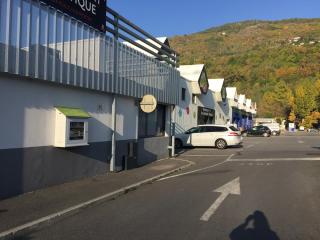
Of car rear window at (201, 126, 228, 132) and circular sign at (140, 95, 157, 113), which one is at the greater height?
circular sign at (140, 95, 157, 113)

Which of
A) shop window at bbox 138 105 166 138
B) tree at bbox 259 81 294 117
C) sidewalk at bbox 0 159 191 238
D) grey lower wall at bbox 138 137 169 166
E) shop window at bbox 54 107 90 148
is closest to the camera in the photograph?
sidewalk at bbox 0 159 191 238

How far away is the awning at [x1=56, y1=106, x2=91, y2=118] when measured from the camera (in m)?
11.2

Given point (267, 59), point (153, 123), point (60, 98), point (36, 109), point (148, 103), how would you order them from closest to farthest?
point (36, 109), point (60, 98), point (148, 103), point (153, 123), point (267, 59)

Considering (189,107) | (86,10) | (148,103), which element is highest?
(86,10)

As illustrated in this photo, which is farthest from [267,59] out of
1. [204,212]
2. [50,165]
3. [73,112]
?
[204,212]

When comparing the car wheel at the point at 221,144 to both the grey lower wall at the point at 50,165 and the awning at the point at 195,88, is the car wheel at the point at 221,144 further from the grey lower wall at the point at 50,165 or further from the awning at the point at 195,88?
the grey lower wall at the point at 50,165

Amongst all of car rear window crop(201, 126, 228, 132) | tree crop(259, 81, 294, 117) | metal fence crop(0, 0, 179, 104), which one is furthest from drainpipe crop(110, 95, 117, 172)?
tree crop(259, 81, 294, 117)

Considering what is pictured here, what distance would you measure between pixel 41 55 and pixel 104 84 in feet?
11.5

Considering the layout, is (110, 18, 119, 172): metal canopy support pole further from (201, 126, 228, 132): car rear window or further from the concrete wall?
(201, 126, 228, 132): car rear window

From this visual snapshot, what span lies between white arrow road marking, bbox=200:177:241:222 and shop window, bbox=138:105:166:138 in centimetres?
611

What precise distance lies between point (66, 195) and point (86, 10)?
5386 millimetres

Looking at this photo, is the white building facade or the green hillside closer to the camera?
the white building facade

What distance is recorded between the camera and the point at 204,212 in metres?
8.46

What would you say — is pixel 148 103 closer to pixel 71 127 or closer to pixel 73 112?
pixel 73 112
